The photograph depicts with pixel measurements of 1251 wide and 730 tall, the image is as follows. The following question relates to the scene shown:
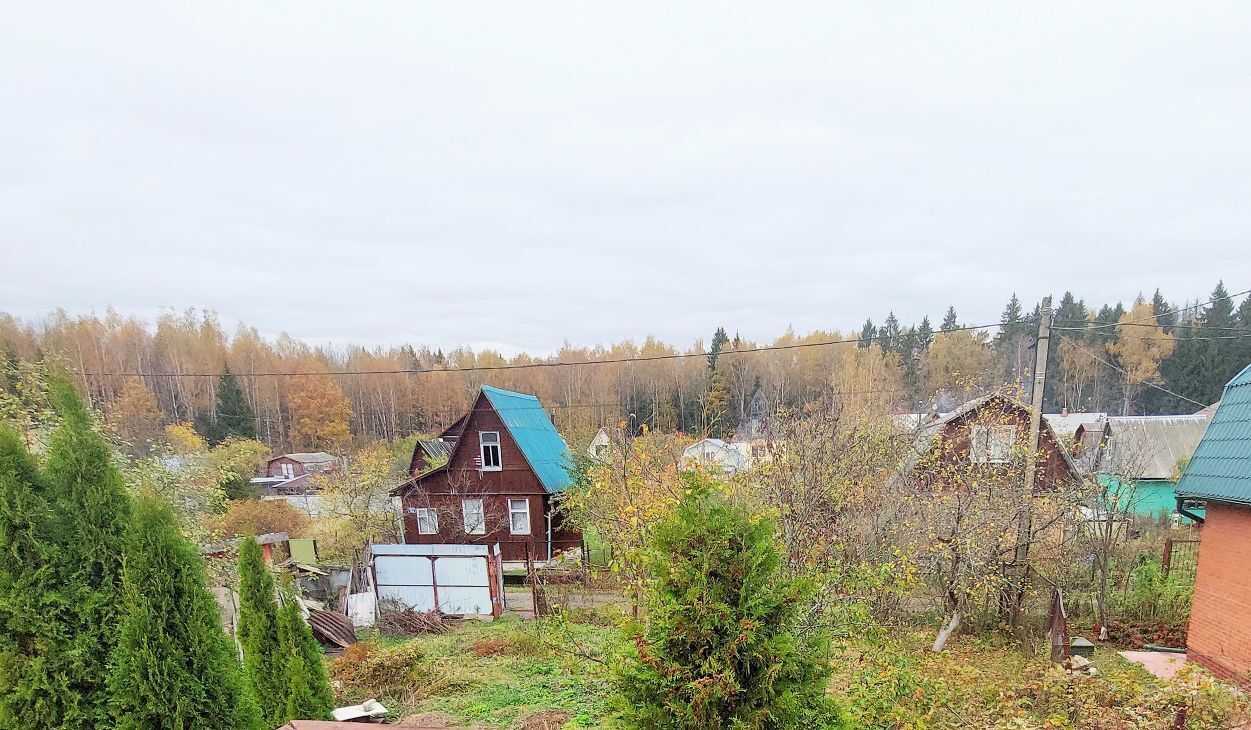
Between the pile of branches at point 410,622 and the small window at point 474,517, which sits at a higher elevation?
the small window at point 474,517

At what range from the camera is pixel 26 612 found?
249 centimetres

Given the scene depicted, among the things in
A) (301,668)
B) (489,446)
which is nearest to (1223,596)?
(301,668)

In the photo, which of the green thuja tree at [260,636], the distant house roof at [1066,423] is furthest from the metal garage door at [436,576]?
the distant house roof at [1066,423]

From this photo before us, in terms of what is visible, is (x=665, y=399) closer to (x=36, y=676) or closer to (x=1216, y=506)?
(x=1216, y=506)

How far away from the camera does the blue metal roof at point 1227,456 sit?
19.5ft

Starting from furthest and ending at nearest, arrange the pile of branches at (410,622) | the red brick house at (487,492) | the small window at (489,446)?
the small window at (489,446), the red brick house at (487,492), the pile of branches at (410,622)

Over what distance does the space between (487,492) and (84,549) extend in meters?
11.8

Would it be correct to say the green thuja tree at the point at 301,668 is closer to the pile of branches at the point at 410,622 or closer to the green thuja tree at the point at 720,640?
the green thuja tree at the point at 720,640

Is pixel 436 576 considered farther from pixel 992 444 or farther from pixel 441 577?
pixel 992 444

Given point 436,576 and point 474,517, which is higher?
point 436,576

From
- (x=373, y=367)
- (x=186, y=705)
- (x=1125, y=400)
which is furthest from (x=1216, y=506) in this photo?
(x=373, y=367)

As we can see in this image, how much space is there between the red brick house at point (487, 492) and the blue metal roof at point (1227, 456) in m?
12.0

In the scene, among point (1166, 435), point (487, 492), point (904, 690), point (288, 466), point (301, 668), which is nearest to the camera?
point (904, 690)

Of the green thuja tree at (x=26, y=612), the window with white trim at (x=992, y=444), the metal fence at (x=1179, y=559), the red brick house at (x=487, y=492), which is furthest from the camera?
the red brick house at (x=487, y=492)
